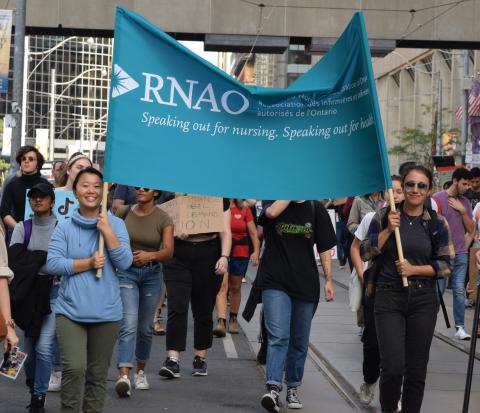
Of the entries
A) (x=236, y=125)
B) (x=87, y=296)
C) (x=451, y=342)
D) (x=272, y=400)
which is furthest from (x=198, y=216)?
(x=451, y=342)

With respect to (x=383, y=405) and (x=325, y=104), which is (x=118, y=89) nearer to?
(x=325, y=104)

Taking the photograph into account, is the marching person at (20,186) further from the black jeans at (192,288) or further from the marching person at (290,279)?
the marching person at (290,279)

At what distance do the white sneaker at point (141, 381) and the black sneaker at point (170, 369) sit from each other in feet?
1.40

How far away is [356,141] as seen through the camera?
25.6ft

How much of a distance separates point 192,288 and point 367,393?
193 cm

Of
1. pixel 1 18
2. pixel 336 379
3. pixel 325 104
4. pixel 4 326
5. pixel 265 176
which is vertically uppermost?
pixel 1 18

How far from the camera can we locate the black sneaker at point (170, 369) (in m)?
10.1

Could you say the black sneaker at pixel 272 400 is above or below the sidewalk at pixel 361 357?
above

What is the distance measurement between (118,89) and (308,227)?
6.51 feet

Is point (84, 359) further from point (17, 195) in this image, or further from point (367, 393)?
point (17, 195)

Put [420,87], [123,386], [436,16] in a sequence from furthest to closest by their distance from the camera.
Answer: [420,87], [436,16], [123,386]

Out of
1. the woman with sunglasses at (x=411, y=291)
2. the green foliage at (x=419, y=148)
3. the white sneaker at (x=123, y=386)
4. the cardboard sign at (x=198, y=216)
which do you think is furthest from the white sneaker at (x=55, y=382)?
the green foliage at (x=419, y=148)

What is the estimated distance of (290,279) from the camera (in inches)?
344

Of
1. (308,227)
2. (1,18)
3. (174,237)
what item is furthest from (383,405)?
(1,18)
